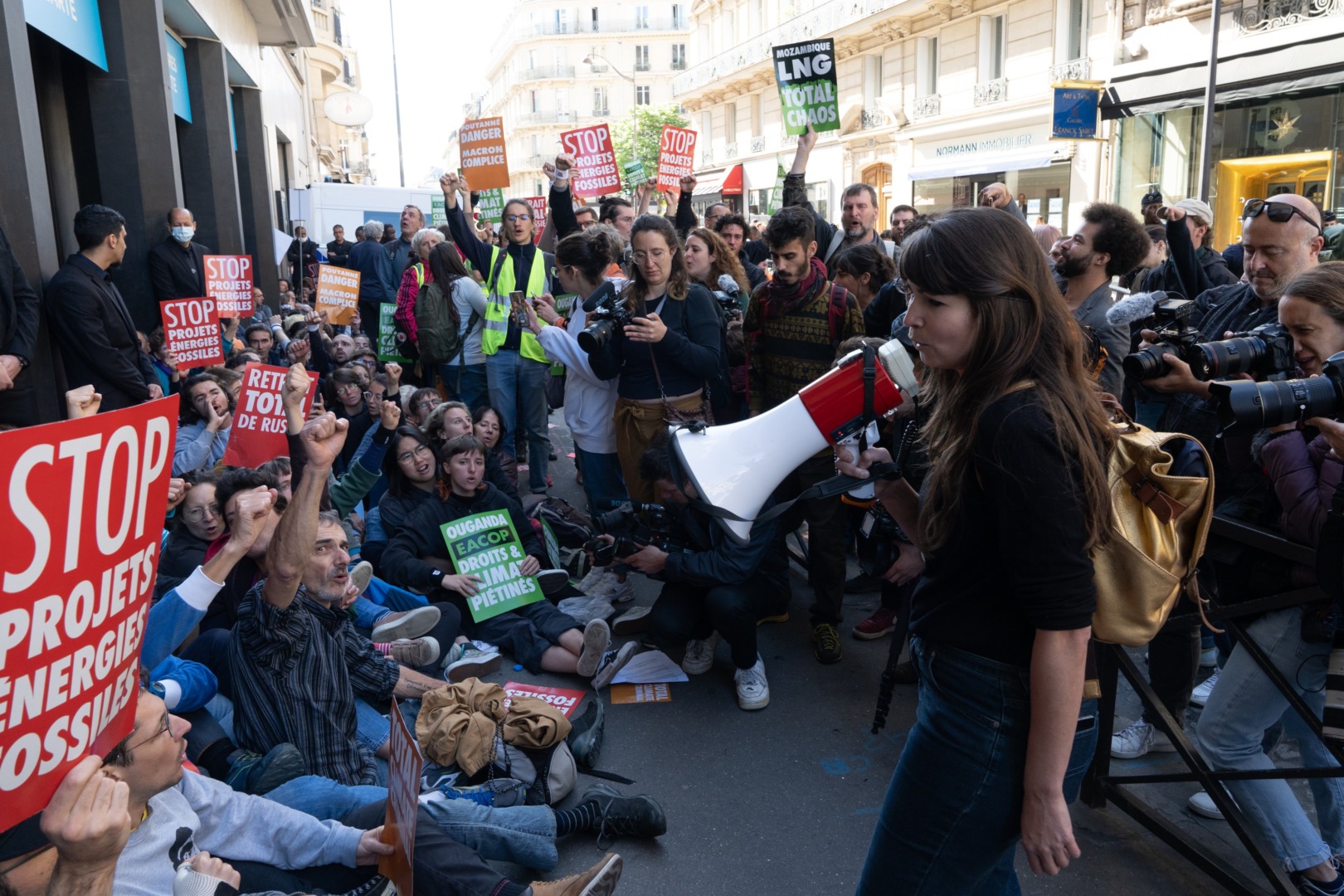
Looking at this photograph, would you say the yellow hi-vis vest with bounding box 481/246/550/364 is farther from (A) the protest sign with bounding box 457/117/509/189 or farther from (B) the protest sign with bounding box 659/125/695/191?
(B) the protest sign with bounding box 659/125/695/191

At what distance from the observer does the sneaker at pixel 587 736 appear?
3465mm

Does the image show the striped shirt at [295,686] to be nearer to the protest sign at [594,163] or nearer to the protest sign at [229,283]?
the protest sign at [229,283]

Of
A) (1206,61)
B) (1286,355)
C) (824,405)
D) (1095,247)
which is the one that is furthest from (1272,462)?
(1206,61)

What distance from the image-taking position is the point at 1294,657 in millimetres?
2506

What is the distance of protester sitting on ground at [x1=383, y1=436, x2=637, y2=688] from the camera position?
408 centimetres

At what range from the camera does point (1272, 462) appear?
A: 2516 millimetres

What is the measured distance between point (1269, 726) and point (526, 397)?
512 centimetres

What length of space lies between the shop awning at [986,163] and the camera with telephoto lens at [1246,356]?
19.2 metres

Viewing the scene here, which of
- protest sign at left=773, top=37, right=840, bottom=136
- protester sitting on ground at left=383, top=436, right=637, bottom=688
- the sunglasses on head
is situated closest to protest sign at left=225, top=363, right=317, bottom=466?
protester sitting on ground at left=383, top=436, right=637, bottom=688

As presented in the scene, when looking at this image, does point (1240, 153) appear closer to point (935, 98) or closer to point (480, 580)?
point (935, 98)

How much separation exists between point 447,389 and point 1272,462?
653 cm

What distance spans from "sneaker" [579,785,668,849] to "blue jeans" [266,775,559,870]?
199mm

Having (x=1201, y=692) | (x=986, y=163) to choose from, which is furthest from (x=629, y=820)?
(x=986, y=163)

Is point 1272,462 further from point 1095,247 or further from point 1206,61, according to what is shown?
point 1206,61
